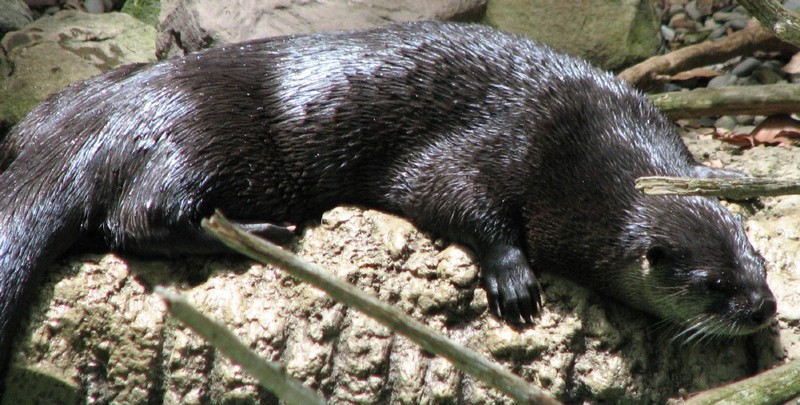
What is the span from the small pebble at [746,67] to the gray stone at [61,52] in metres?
3.07

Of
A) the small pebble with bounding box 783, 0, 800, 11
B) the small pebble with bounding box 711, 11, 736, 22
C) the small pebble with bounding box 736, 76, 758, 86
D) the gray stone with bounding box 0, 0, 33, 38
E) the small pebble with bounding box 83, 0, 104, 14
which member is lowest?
the small pebble with bounding box 83, 0, 104, 14

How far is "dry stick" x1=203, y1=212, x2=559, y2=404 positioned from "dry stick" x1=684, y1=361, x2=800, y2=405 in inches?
45.9

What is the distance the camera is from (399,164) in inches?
137

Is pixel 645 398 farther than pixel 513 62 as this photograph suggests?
No

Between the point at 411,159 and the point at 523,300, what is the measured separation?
2.23ft

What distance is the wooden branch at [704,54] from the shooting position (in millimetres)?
4832

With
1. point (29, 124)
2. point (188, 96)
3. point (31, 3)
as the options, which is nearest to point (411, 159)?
point (188, 96)

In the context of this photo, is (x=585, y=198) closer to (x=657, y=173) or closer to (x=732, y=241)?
(x=657, y=173)

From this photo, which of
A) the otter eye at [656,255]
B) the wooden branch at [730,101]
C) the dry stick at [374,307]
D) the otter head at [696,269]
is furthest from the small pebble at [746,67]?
the dry stick at [374,307]

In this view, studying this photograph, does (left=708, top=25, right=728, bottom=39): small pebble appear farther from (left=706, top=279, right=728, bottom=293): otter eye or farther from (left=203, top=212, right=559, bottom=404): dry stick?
(left=203, top=212, right=559, bottom=404): dry stick

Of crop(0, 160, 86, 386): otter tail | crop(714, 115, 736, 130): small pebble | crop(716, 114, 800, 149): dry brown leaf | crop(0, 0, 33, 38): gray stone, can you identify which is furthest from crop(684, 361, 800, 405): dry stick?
crop(0, 0, 33, 38): gray stone

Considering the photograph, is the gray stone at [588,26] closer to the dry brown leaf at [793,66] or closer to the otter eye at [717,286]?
the dry brown leaf at [793,66]

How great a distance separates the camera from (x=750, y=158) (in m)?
4.04

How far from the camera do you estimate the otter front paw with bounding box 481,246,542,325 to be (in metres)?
3.16
